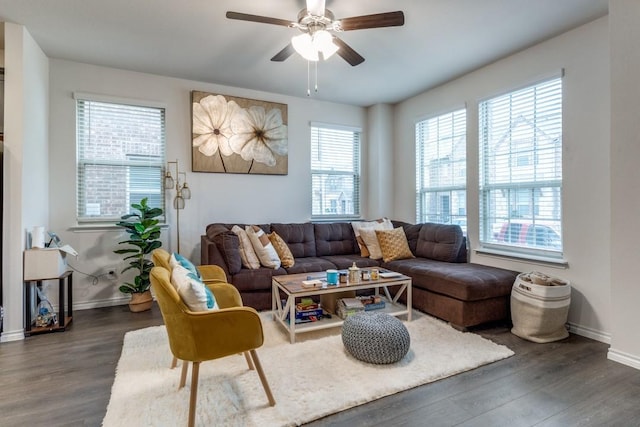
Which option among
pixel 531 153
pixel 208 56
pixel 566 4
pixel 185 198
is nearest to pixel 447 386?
pixel 531 153

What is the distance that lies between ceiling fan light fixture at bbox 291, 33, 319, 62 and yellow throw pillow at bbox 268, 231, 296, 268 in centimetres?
205

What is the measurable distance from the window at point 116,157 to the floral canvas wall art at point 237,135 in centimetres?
45

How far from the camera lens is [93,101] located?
145 inches

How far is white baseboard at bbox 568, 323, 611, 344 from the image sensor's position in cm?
272

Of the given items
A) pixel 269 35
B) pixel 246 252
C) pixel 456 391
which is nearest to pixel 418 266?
pixel 456 391

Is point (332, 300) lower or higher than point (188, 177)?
lower

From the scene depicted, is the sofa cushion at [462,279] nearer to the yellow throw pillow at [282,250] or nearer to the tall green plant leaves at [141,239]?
the yellow throw pillow at [282,250]

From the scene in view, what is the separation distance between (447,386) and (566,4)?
2991 millimetres

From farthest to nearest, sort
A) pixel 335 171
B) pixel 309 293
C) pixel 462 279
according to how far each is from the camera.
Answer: pixel 335 171, pixel 462 279, pixel 309 293

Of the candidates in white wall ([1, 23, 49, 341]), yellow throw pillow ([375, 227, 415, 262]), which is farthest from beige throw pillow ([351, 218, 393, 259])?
white wall ([1, 23, 49, 341])

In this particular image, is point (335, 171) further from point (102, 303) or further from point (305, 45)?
point (102, 303)

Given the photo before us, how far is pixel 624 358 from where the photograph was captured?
235 cm

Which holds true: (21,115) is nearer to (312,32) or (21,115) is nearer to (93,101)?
(93,101)

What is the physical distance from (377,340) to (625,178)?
2.14 m
